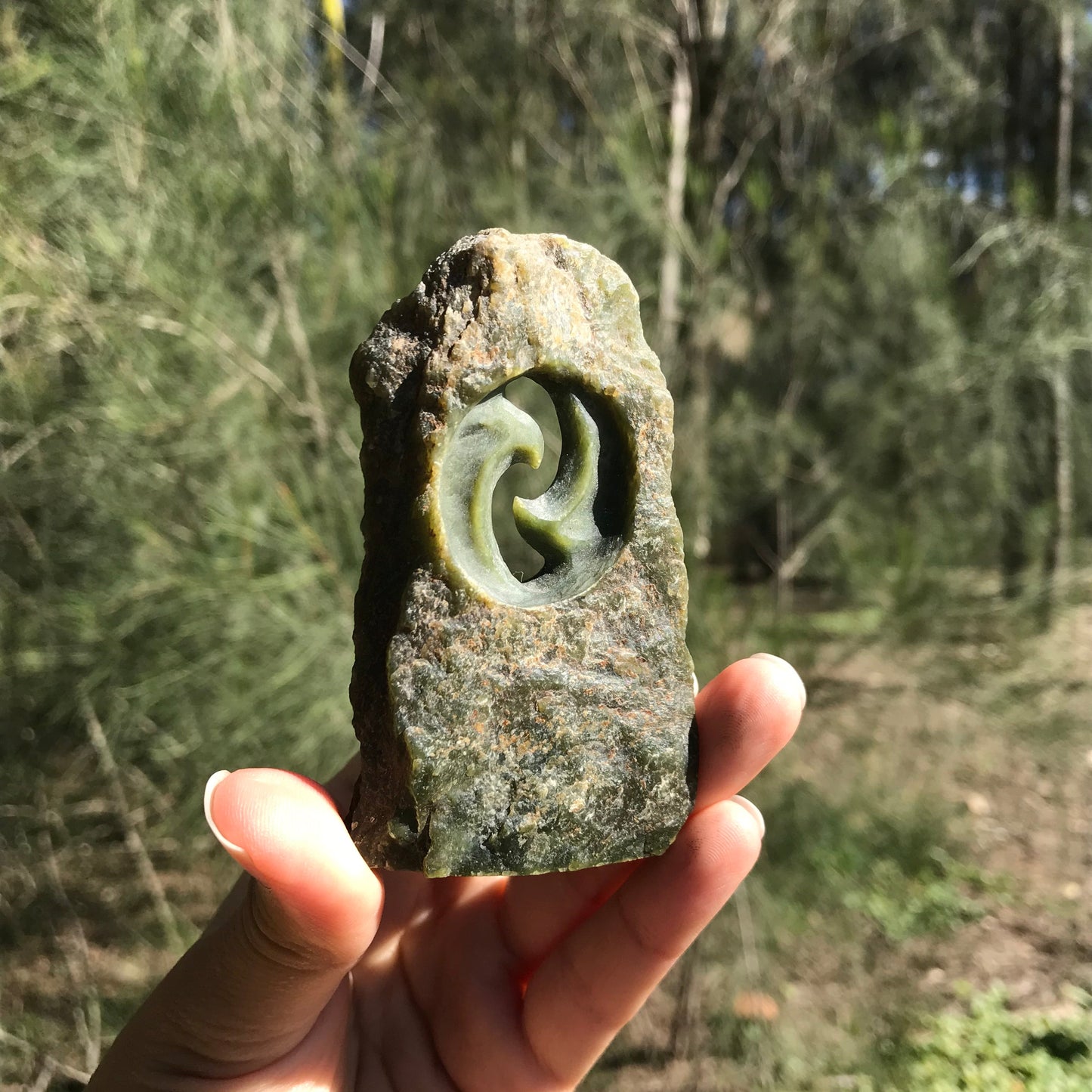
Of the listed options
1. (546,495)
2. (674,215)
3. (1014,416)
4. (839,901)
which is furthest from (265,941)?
(1014,416)

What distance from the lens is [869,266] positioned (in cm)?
319

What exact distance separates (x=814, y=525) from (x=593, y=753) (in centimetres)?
228

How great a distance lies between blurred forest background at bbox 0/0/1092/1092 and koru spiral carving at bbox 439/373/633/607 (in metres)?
1.00

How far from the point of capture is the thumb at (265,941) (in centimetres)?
113

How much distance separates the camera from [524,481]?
112 inches

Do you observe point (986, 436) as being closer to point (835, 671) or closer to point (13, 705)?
point (835, 671)

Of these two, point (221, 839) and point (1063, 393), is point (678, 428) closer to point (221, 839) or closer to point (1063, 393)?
point (1063, 393)

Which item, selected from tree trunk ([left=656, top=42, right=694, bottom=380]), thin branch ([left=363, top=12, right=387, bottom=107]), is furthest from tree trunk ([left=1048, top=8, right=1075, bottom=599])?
thin branch ([left=363, top=12, right=387, bottom=107])

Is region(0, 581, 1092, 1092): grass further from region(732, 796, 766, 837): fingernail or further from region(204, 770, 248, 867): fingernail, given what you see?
region(204, 770, 248, 867): fingernail

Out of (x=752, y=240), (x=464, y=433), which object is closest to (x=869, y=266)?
(x=752, y=240)

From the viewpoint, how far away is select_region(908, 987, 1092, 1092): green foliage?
290cm

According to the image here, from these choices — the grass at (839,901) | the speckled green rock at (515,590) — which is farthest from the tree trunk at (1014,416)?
the speckled green rock at (515,590)

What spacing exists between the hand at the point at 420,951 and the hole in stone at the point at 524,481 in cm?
113

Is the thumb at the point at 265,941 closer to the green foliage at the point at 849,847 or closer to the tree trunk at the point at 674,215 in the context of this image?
the green foliage at the point at 849,847
